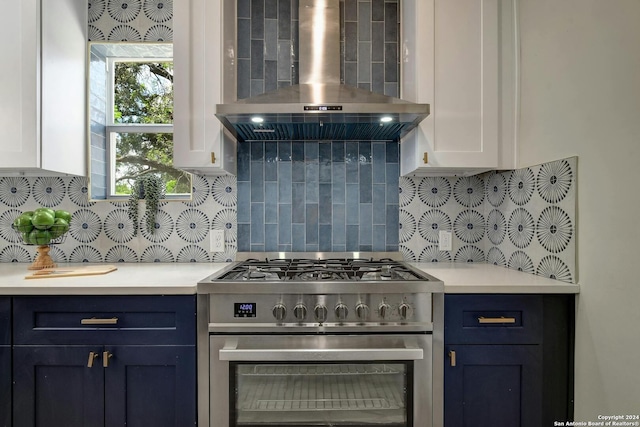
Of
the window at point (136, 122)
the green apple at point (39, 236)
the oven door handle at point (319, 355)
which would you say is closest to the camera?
the oven door handle at point (319, 355)

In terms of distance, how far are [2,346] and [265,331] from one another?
104 centimetres

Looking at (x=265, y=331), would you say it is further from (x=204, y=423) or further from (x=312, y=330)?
(x=204, y=423)

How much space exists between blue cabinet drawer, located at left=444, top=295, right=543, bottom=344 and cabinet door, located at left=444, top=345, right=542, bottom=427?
3 cm

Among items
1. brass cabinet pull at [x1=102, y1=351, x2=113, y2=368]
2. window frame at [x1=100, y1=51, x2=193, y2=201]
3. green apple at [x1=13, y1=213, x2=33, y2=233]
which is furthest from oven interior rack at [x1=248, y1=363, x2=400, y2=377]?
green apple at [x1=13, y1=213, x2=33, y2=233]

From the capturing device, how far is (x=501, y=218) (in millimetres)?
1980

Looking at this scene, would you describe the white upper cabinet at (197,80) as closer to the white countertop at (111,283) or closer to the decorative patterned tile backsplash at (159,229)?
the decorative patterned tile backsplash at (159,229)

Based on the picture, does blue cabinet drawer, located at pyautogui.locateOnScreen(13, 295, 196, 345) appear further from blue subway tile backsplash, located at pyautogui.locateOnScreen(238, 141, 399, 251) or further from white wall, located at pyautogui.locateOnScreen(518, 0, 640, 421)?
white wall, located at pyautogui.locateOnScreen(518, 0, 640, 421)

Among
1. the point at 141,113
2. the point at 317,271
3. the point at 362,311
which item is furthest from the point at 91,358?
the point at 141,113

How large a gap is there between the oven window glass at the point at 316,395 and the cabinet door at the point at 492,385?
7.4 inches

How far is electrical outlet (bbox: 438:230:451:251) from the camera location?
7.01 ft

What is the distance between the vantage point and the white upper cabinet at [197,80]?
172 cm

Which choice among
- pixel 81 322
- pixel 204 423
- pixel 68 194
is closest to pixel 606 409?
pixel 204 423

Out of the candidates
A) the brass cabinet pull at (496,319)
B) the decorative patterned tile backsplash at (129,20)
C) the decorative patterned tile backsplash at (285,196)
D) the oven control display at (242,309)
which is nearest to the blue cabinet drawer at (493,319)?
the brass cabinet pull at (496,319)

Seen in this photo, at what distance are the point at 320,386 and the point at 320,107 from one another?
45.5 inches
